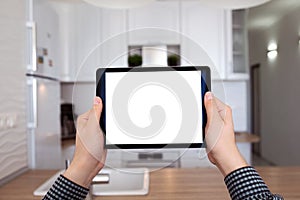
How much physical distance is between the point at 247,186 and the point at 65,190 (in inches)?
11.5

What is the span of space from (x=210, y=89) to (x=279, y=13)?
174 centimetres

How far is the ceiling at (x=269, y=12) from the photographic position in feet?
6.11

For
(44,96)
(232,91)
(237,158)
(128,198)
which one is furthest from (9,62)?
(232,91)

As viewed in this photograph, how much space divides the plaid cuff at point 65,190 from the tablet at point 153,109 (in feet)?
0.31

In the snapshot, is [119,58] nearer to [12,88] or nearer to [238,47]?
[12,88]

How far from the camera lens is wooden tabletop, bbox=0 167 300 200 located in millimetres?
942

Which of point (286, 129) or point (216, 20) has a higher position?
point (216, 20)

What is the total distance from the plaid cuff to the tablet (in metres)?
0.09

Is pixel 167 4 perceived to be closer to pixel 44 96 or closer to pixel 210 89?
pixel 44 96

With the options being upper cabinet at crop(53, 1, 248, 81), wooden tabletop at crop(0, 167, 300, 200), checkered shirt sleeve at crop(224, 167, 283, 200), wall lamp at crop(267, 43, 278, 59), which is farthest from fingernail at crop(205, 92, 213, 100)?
upper cabinet at crop(53, 1, 248, 81)

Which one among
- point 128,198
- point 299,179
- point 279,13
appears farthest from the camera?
point 279,13

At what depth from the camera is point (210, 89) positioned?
53 centimetres

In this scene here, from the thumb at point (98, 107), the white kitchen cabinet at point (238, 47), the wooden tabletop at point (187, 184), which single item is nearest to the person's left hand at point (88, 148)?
the thumb at point (98, 107)

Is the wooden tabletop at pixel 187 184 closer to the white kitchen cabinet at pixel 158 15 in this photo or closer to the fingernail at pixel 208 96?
the fingernail at pixel 208 96
